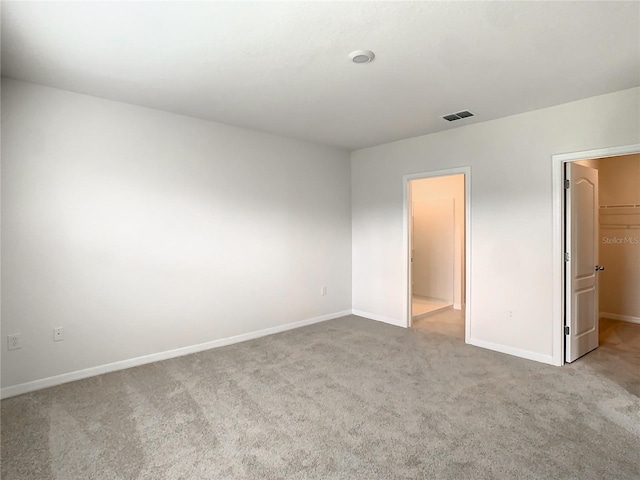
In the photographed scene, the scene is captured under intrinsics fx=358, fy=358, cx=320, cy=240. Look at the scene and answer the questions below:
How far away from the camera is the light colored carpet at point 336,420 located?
201cm

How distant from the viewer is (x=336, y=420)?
8.16ft

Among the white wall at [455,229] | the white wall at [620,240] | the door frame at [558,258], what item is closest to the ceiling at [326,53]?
the door frame at [558,258]

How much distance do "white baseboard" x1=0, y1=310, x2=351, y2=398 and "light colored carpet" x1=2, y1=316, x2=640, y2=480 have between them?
109 mm

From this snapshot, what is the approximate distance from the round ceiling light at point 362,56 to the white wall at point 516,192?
2102 millimetres

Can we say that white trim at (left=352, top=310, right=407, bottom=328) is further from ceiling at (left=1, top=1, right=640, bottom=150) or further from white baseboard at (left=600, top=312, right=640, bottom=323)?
white baseboard at (left=600, top=312, right=640, bottom=323)

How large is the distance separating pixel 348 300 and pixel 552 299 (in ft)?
9.08

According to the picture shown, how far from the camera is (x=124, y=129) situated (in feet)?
11.1

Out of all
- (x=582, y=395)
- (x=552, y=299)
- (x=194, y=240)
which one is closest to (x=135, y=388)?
(x=194, y=240)

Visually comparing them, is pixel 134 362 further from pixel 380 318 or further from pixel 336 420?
→ pixel 380 318

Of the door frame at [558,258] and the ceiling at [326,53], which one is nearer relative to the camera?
the ceiling at [326,53]

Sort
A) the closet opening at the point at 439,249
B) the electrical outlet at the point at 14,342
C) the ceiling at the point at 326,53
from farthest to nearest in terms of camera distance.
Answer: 1. the closet opening at the point at 439,249
2. the electrical outlet at the point at 14,342
3. the ceiling at the point at 326,53

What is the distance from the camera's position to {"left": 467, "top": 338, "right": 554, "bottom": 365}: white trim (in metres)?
3.57

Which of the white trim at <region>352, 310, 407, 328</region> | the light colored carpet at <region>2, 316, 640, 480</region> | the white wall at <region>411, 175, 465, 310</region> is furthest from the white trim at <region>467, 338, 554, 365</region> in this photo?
the white wall at <region>411, 175, 465, 310</region>

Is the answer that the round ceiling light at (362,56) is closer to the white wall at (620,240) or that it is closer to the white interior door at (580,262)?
the white interior door at (580,262)
